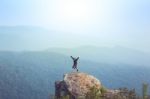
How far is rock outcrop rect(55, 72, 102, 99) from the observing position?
1805 inches

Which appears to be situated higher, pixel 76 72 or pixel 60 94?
pixel 76 72

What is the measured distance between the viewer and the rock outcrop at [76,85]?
4584cm

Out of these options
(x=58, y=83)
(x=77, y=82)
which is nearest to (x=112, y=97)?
(x=77, y=82)

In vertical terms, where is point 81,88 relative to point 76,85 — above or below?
below

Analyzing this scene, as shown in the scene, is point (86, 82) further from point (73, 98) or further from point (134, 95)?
point (134, 95)

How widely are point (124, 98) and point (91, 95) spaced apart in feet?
26.2

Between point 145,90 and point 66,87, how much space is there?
40.3 feet

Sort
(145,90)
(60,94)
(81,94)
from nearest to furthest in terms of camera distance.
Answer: (145,90), (81,94), (60,94)

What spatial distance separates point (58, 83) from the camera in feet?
162

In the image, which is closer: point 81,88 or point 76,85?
point 81,88

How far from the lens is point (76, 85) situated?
46.5m

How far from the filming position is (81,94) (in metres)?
45.4

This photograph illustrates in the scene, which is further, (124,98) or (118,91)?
(118,91)

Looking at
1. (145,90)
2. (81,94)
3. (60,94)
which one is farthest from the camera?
(60,94)
